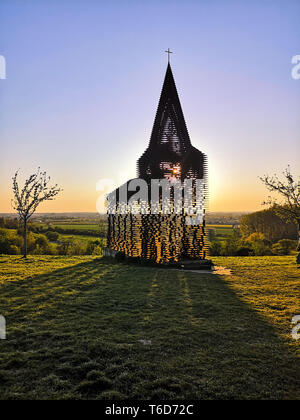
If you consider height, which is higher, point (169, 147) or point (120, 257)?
point (169, 147)

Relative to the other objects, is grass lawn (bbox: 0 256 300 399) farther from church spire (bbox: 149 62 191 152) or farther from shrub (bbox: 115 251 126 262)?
church spire (bbox: 149 62 191 152)

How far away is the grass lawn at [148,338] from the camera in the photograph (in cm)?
308

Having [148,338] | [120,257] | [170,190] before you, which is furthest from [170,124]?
[148,338]

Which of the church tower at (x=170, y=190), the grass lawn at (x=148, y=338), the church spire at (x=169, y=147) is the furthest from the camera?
the church spire at (x=169, y=147)

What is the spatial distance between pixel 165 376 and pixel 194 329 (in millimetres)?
1703

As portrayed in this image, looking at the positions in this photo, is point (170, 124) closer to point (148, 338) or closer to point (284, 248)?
point (148, 338)

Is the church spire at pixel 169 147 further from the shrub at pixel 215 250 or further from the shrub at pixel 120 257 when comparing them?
the shrub at pixel 215 250

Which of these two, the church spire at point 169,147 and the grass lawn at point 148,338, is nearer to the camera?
the grass lawn at point 148,338

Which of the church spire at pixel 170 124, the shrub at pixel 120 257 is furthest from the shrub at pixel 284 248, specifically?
the shrub at pixel 120 257

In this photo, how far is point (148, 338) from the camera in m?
4.42

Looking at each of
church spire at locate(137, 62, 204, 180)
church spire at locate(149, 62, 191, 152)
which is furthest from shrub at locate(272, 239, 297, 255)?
church spire at locate(149, 62, 191, 152)

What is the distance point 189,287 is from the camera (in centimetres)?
840
